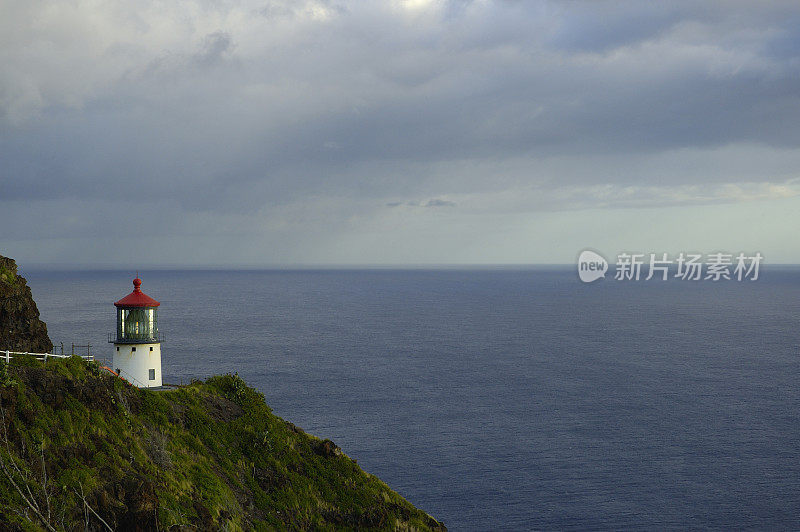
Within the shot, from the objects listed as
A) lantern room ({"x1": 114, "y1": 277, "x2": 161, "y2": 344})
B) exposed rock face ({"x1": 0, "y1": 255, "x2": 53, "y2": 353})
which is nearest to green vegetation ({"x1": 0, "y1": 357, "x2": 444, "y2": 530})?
lantern room ({"x1": 114, "y1": 277, "x2": 161, "y2": 344})

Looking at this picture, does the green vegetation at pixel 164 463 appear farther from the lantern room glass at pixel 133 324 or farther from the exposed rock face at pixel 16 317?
the exposed rock face at pixel 16 317

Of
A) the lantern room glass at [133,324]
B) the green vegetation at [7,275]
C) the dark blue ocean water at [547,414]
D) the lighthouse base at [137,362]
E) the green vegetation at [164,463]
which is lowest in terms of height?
the dark blue ocean water at [547,414]

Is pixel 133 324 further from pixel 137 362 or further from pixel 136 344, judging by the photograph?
pixel 137 362

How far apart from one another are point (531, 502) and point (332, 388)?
150 ft

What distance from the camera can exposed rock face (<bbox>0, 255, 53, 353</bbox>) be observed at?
34.4 meters

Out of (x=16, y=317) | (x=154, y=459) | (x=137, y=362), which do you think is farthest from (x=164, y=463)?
(x=137, y=362)

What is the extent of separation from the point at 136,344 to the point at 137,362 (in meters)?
1.12

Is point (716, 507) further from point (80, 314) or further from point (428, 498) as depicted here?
point (80, 314)

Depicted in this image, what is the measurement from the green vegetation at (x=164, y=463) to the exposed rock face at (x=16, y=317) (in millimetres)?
6409

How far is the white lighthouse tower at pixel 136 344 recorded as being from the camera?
135 ft

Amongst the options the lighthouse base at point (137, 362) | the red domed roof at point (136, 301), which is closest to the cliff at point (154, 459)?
the lighthouse base at point (137, 362)

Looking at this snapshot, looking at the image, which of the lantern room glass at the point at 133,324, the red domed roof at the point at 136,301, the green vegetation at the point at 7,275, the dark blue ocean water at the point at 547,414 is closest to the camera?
the green vegetation at the point at 7,275

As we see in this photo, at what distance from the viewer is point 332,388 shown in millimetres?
97438

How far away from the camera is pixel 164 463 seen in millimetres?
30047
